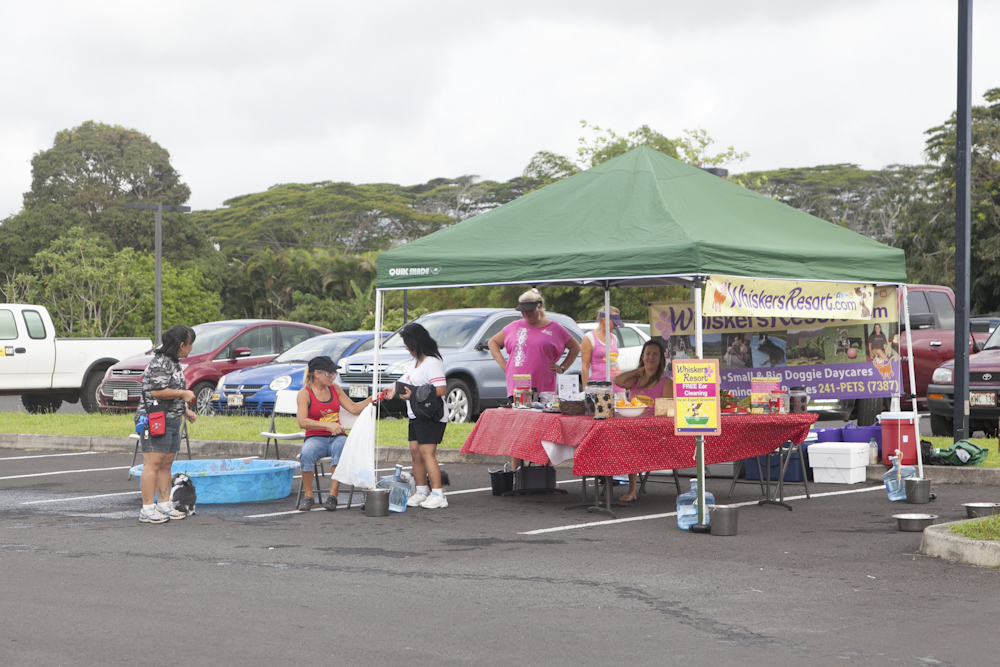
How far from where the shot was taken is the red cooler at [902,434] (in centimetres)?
1095

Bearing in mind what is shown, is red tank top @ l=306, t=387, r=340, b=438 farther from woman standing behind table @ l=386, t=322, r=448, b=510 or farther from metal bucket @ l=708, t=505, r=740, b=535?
metal bucket @ l=708, t=505, r=740, b=535

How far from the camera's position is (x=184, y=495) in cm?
945

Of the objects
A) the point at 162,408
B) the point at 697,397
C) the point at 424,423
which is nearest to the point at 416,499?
the point at 424,423

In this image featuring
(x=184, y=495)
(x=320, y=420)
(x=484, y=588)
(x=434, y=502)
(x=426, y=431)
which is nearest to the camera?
(x=484, y=588)

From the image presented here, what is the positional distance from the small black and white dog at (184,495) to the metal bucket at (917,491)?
20.3 feet

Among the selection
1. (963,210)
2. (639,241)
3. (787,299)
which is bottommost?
(787,299)

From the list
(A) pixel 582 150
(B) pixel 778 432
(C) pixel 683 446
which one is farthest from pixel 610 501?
(A) pixel 582 150

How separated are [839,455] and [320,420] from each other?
17.3ft

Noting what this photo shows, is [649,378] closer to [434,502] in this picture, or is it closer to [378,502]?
[434,502]

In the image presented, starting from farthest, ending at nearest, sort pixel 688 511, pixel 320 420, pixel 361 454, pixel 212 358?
pixel 212 358 < pixel 320 420 < pixel 361 454 < pixel 688 511

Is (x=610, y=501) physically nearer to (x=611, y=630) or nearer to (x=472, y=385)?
Result: (x=611, y=630)

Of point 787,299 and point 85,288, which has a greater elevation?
point 85,288

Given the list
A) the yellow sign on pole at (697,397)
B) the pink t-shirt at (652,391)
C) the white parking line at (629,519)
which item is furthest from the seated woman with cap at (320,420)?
the yellow sign on pole at (697,397)

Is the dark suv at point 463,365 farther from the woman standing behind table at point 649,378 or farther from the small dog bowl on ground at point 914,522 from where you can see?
the small dog bowl on ground at point 914,522
